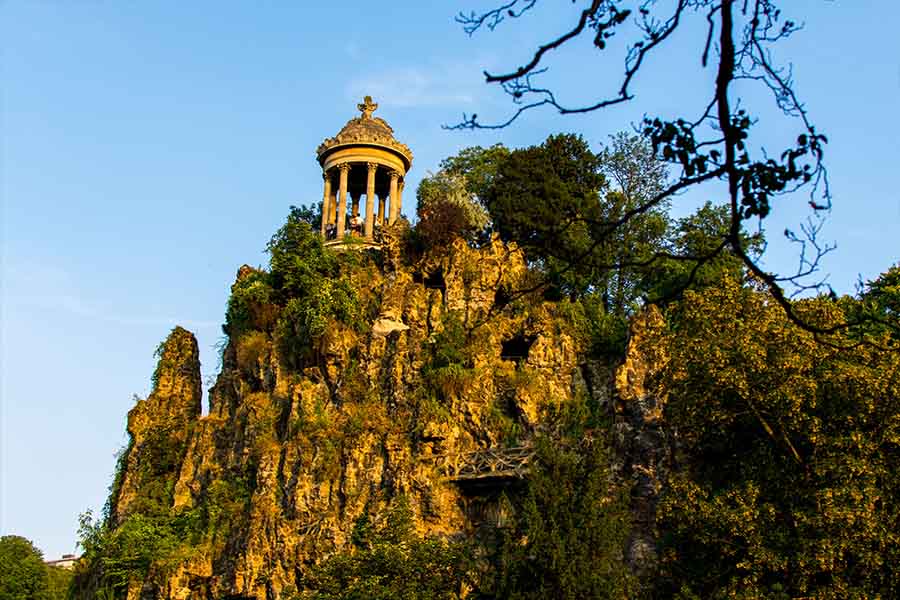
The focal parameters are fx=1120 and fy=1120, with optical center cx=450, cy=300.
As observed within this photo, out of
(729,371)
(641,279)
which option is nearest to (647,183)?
(641,279)

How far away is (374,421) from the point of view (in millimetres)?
25828

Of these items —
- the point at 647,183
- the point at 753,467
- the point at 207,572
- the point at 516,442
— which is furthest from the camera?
the point at 647,183

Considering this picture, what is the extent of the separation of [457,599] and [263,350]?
12075 mm

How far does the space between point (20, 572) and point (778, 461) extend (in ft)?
127

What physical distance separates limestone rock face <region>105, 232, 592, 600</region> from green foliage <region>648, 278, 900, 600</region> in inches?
186

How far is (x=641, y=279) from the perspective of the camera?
30.9m

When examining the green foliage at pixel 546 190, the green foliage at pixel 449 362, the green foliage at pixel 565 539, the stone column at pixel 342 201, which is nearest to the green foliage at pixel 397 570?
the green foliage at pixel 565 539

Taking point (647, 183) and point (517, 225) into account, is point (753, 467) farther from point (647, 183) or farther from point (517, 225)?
point (647, 183)

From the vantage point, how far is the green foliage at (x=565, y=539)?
18.2 metres

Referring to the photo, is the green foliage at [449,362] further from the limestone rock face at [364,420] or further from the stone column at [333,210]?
the stone column at [333,210]

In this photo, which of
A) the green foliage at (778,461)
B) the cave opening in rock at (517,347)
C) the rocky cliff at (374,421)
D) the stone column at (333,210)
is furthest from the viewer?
the stone column at (333,210)

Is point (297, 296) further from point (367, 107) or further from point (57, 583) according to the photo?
point (57, 583)

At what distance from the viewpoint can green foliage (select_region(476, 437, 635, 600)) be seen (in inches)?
716

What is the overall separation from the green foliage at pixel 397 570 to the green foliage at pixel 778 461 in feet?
12.7
